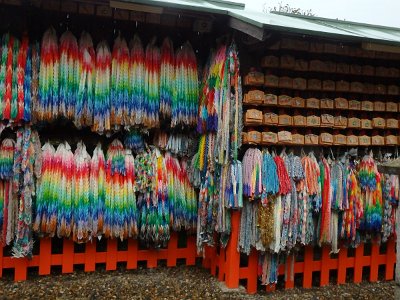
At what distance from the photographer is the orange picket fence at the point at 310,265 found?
4.80 metres

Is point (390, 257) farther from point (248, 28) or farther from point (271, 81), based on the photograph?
point (248, 28)

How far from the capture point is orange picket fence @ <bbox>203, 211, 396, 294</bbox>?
4.80 metres

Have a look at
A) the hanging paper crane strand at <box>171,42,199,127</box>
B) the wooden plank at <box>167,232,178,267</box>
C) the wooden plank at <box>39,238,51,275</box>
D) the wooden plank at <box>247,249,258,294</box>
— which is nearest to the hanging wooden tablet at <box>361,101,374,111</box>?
the hanging paper crane strand at <box>171,42,199,127</box>

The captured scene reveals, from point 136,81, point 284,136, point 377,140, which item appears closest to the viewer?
point 284,136

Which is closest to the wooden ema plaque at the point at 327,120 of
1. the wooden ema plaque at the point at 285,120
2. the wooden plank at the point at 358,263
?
the wooden ema plaque at the point at 285,120

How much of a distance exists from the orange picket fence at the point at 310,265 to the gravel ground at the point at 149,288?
124 millimetres

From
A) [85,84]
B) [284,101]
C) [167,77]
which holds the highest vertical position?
[167,77]

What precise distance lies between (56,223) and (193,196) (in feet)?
5.31

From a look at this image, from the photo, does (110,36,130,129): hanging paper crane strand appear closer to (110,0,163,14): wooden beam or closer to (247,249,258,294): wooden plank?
(110,0,163,14): wooden beam

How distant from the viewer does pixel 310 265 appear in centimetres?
527

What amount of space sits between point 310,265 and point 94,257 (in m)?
2.61

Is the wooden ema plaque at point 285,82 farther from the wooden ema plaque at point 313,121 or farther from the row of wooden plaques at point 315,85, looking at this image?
the wooden ema plaque at point 313,121

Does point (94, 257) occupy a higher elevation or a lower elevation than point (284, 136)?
lower


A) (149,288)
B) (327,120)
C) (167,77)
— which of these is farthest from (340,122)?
(149,288)
